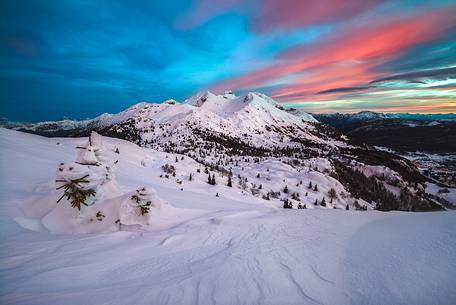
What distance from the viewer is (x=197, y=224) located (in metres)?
6.81

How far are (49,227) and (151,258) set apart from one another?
3.16m

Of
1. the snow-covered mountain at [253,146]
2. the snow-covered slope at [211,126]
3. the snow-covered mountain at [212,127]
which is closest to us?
the snow-covered mountain at [253,146]

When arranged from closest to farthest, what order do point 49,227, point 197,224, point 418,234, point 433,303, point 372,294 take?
1. point 433,303
2. point 372,294
3. point 418,234
4. point 49,227
5. point 197,224

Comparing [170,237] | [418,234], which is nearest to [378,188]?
[418,234]

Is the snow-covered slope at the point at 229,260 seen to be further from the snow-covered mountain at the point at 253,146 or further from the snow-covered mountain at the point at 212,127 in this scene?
the snow-covered mountain at the point at 212,127

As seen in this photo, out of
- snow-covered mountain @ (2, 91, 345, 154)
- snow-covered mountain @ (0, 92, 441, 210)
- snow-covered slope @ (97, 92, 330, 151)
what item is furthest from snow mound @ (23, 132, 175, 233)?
snow-covered slope @ (97, 92, 330, 151)

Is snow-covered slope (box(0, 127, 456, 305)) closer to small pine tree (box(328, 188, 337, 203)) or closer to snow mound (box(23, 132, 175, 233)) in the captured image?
snow mound (box(23, 132, 175, 233))

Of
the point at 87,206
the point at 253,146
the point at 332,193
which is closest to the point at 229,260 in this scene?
the point at 87,206

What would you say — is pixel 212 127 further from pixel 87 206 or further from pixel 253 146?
pixel 87 206

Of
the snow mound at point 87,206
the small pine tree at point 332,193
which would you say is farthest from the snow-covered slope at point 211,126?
the snow mound at point 87,206

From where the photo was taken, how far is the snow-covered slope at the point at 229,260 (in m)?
3.28

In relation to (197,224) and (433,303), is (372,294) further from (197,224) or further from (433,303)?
(197,224)

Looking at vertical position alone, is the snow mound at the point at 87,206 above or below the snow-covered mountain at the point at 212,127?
below

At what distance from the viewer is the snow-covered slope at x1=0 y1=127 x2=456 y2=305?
3281 mm
